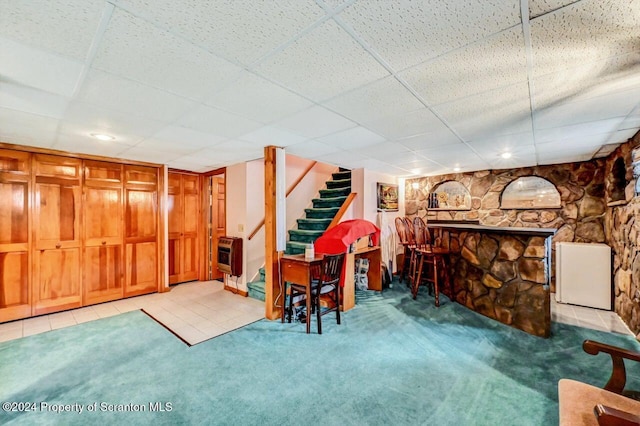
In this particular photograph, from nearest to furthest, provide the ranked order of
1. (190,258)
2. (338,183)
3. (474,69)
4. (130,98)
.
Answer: (474,69), (130,98), (190,258), (338,183)

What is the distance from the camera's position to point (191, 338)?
2.98m

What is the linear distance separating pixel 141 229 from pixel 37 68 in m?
3.48

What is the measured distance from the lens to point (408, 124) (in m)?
2.66

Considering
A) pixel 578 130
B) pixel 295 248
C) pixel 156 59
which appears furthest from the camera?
pixel 295 248

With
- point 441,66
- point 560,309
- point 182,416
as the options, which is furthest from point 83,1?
point 560,309

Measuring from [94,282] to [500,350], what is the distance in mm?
5604

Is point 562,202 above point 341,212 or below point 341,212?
above

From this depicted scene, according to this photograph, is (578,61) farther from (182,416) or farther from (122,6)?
(182,416)

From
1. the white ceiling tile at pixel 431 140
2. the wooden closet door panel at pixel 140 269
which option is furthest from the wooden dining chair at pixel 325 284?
the wooden closet door panel at pixel 140 269

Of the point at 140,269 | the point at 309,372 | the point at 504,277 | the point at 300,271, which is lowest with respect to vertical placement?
the point at 309,372

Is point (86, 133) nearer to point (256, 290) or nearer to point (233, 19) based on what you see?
point (233, 19)

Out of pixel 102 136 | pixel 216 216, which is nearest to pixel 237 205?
pixel 216 216

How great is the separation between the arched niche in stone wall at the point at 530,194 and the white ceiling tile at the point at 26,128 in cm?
666

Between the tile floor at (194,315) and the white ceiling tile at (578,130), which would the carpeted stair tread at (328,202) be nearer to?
the tile floor at (194,315)
